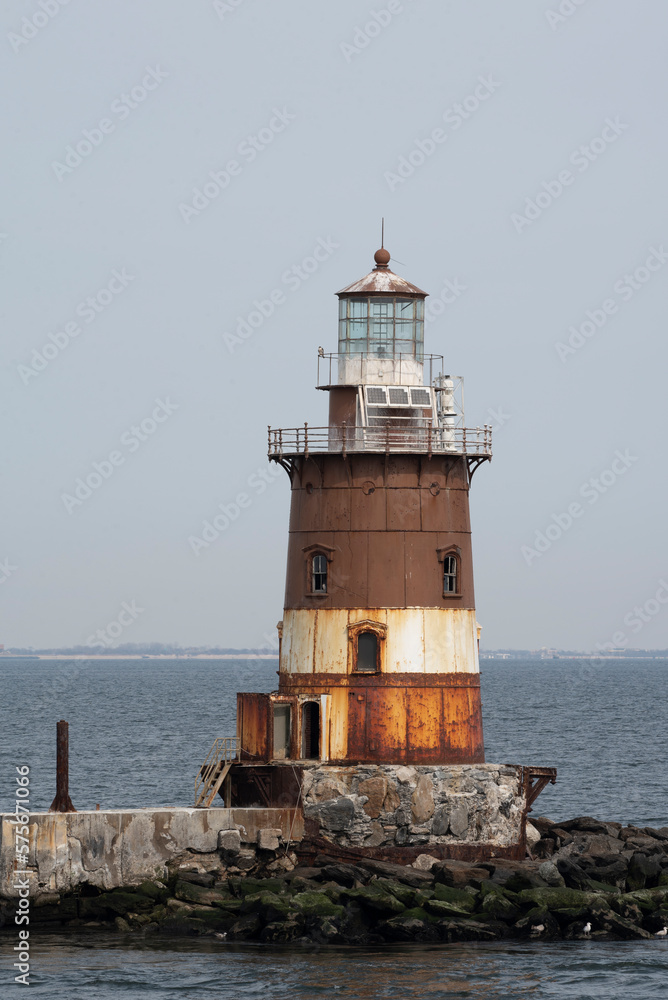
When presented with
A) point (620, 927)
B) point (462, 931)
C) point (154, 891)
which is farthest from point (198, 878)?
point (620, 927)

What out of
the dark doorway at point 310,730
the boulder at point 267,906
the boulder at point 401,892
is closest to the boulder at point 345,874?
the boulder at point 401,892

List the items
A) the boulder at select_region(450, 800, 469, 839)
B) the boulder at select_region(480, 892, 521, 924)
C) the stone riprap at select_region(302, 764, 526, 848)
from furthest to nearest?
the boulder at select_region(450, 800, 469, 839), the stone riprap at select_region(302, 764, 526, 848), the boulder at select_region(480, 892, 521, 924)

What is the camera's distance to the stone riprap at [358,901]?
29.5 meters

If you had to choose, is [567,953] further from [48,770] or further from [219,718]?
[219,718]

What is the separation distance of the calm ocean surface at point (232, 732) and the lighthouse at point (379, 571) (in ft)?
18.9

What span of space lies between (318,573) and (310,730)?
3450 millimetres

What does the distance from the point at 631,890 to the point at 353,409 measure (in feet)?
39.3

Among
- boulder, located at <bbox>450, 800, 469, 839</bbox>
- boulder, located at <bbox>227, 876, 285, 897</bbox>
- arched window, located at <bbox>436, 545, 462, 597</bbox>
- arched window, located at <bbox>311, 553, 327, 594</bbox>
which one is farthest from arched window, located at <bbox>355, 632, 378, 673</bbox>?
boulder, located at <bbox>227, 876, 285, 897</bbox>

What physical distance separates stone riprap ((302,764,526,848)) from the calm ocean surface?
377 cm

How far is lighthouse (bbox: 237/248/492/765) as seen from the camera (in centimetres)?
3353

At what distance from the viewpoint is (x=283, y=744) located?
34.0 meters

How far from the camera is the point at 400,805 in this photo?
1277 inches

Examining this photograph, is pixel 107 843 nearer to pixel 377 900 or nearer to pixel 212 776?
pixel 212 776

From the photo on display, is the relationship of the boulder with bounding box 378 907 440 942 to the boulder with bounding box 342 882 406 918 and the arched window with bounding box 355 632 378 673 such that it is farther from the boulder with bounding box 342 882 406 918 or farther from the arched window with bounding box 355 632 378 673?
the arched window with bounding box 355 632 378 673
